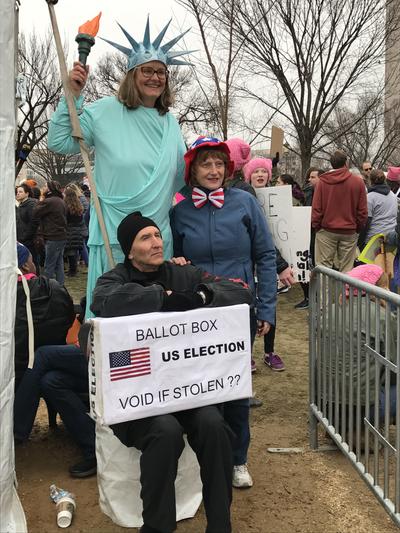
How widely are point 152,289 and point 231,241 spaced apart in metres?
0.75

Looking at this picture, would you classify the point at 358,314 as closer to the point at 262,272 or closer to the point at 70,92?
the point at 262,272

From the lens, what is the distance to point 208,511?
2.34 meters

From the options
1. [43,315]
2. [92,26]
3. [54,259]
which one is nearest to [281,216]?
[43,315]

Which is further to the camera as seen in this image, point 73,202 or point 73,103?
point 73,202

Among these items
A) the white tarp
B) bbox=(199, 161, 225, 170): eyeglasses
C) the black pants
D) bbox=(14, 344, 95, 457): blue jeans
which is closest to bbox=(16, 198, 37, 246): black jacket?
bbox=(14, 344, 95, 457): blue jeans

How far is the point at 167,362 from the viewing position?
2412 mm

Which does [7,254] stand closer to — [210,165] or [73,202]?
[210,165]

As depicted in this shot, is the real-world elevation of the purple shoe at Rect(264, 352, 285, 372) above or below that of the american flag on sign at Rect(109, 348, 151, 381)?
below

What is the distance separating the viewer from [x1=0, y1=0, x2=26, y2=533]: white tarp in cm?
219

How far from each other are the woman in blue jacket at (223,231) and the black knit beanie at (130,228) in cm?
40

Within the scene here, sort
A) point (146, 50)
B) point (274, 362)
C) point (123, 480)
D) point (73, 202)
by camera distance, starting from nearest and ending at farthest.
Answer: point (123, 480), point (146, 50), point (274, 362), point (73, 202)

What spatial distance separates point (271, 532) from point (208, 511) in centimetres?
47

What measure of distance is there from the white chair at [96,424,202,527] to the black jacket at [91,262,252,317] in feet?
2.05

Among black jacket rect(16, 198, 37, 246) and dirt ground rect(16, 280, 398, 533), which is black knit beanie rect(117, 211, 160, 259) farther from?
black jacket rect(16, 198, 37, 246)
